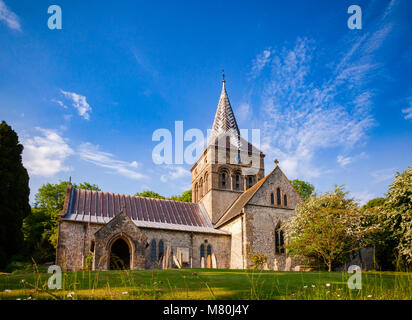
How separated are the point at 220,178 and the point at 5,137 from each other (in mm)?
18404

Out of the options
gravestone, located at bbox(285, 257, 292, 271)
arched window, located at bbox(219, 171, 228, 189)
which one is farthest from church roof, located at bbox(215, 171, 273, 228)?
gravestone, located at bbox(285, 257, 292, 271)

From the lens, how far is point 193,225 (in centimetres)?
2720

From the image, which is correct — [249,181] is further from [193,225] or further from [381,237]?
[381,237]

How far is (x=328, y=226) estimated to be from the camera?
19.6 m

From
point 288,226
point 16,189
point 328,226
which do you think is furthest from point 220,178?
point 16,189

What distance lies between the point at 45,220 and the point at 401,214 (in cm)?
3884

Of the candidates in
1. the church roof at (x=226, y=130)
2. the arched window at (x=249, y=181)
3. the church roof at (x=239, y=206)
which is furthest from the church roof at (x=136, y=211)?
the church roof at (x=226, y=130)

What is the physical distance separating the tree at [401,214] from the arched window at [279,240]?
7498mm

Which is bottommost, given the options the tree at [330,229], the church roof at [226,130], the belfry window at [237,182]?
the tree at [330,229]

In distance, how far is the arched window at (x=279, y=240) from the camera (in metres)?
24.0

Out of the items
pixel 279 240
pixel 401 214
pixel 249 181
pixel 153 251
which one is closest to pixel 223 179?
pixel 249 181

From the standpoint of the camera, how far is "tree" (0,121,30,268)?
869 inches

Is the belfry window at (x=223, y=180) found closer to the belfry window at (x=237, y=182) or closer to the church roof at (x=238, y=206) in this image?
the belfry window at (x=237, y=182)
